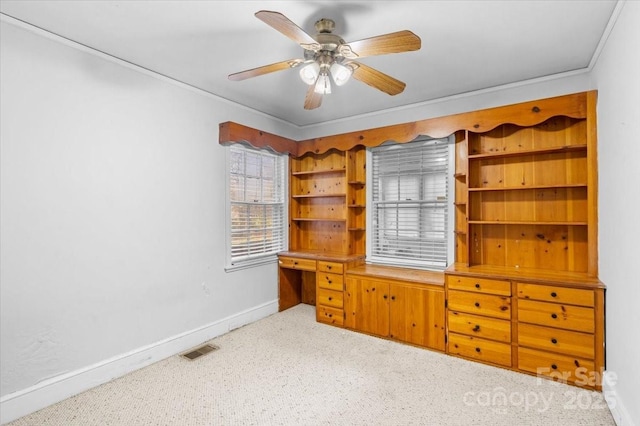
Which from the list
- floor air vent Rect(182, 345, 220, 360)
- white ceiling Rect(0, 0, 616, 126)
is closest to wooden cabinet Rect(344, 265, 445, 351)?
floor air vent Rect(182, 345, 220, 360)

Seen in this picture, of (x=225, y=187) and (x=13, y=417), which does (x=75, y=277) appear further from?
(x=225, y=187)

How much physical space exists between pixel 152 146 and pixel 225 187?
88 centimetres

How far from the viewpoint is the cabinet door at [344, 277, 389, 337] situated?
10.9 feet

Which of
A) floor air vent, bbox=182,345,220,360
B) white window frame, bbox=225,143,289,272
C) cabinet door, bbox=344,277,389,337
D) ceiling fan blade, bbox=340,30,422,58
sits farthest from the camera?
white window frame, bbox=225,143,289,272

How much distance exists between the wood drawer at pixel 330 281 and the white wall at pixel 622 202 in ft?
7.54

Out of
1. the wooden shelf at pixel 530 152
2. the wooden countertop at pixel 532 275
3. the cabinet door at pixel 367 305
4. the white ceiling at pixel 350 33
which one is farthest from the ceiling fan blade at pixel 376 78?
the cabinet door at pixel 367 305

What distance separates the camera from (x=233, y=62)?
8.80ft

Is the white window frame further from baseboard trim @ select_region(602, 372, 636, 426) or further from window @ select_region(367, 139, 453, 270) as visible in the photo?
baseboard trim @ select_region(602, 372, 636, 426)

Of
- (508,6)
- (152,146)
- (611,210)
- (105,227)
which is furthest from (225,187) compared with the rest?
(611,210)

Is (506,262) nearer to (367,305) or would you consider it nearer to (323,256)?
(367,305)

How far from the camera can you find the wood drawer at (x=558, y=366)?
2377 mm

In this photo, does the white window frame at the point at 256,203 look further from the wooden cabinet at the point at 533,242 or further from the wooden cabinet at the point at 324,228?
the wooden cabinet at the point at 533,242

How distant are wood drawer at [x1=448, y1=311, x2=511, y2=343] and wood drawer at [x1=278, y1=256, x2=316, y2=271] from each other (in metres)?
1.66

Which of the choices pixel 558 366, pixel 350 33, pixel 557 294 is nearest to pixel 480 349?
pixel 558 366
